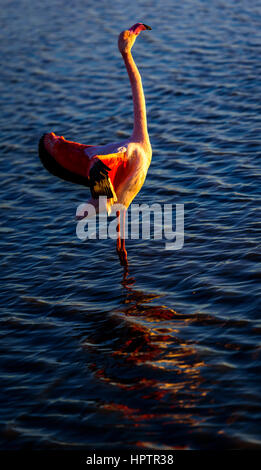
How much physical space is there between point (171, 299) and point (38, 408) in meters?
2.27

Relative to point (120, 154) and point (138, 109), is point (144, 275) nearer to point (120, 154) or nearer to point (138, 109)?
point (120, 154)

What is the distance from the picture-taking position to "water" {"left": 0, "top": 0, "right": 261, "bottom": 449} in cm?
594

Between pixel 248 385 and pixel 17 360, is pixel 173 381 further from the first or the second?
pixel 17 360

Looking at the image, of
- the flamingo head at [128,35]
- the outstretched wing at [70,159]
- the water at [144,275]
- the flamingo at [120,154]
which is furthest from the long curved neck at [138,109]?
the water at [144,275]

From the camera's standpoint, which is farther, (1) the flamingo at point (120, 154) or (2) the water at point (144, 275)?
(1) the flamingo at point (120, 154)

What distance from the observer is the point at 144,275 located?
28.0 feet

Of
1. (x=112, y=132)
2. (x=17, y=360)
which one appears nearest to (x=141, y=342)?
(x=17, y=360)

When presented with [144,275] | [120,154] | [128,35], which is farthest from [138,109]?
[144,275]

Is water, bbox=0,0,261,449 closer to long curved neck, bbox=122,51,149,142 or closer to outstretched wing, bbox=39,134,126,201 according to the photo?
outstretched wing, bbox=39,134,126,201

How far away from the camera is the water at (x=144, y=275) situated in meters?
5.94

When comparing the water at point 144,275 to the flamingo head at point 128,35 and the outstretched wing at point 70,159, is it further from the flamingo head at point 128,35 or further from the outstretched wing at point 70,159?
the flamingo head at point 128,35

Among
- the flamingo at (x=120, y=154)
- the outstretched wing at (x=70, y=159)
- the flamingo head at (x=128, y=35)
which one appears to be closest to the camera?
the outstretched wing at (x=70, y=159)

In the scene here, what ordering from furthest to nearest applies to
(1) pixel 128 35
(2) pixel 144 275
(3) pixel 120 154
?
(2) pixel 144 275 < (1) pixel 128 35 < (3) pixel 120 154

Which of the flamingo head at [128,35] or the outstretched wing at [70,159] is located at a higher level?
the flamingo head at [128,35]
